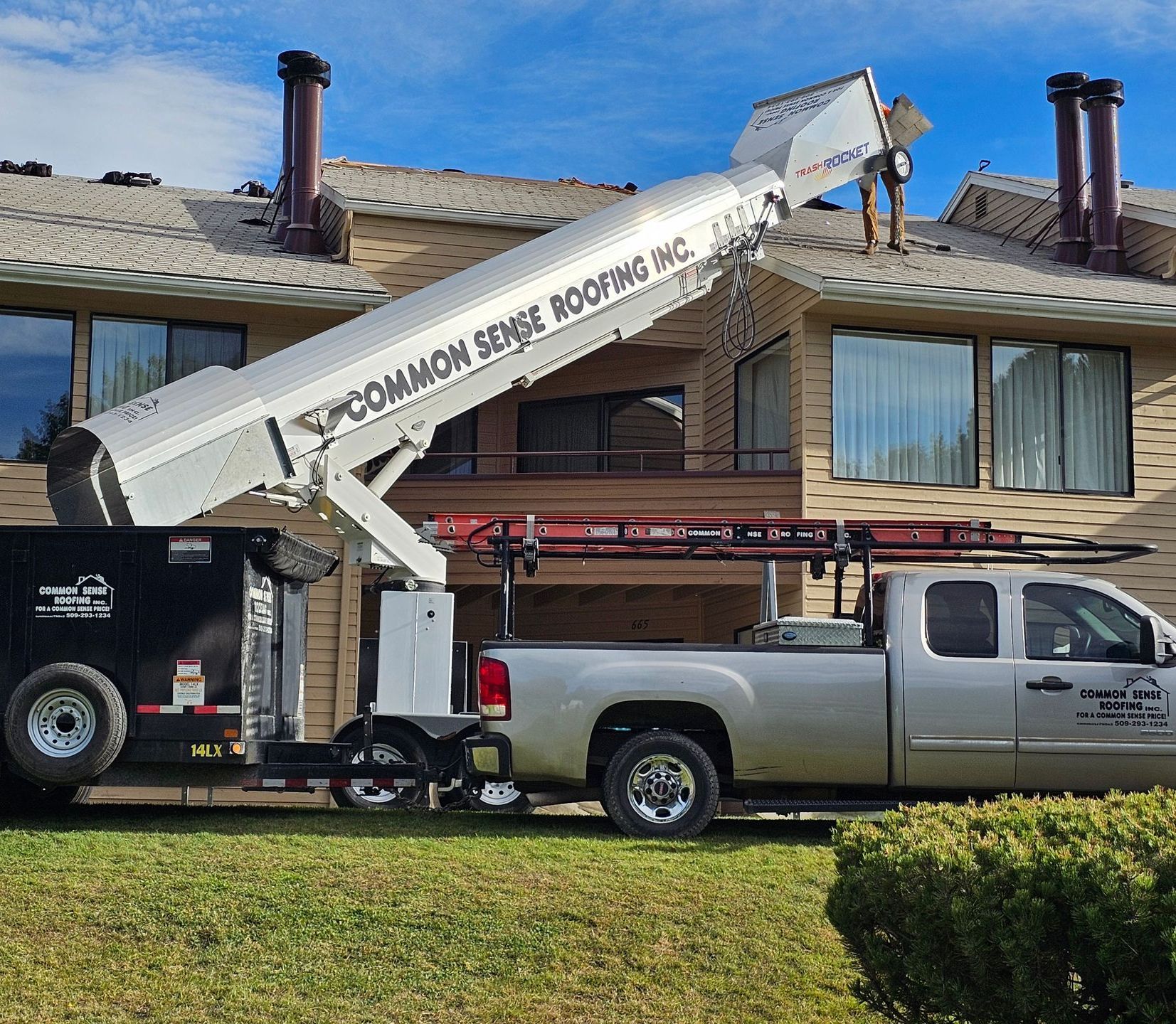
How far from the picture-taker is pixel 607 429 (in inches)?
781

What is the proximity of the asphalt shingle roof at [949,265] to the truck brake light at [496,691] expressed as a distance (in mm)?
7266

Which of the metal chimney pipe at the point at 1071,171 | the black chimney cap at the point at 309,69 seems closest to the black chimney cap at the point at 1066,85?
the metal chimney pipe at the point at 1071,171

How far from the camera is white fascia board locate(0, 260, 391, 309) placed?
15203 millimetres

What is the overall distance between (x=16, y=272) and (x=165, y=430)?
585 centimetres

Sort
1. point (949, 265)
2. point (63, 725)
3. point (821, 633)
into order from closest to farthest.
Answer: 1. point (63, 725)
2. point (821, 633)
3. point (949, 265)

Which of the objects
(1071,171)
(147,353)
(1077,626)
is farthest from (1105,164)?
(147,353)

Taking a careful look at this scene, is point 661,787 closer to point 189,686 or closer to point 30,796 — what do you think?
point 189,686

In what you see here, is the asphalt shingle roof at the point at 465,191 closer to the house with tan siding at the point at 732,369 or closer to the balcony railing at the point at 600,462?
the house with tan siding at the point at 732,369

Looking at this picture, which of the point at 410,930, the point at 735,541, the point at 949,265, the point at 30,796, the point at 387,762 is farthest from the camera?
the point at 949,265

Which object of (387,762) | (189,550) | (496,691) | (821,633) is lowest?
(387,762)

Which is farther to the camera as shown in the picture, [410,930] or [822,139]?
[822,139]

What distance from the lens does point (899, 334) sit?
16719mm

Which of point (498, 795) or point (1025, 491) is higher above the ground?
point (1025, 491)

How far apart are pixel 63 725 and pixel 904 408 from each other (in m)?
10.1
